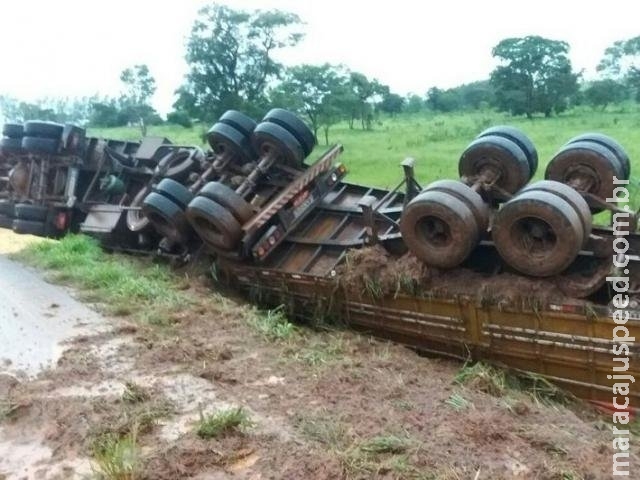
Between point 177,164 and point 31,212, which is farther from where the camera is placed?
point 31,212

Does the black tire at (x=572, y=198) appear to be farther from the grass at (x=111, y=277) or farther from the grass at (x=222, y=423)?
the grass at (x=111, y=277)

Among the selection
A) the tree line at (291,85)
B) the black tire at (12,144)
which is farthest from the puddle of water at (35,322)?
the tree line at (291,85)

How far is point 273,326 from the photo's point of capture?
18.8ft

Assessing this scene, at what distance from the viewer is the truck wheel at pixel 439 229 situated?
5184 millimetres

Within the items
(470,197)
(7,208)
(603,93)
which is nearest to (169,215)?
(470,197)

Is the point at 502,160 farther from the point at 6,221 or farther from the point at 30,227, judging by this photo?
the point at 6,221

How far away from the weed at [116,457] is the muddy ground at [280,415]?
1.0 inches

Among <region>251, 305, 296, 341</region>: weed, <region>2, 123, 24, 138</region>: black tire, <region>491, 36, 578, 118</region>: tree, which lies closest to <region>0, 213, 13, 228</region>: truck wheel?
<region>2, 123, 24, 138</region>: black tire

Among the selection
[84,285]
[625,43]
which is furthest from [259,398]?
[625,43]

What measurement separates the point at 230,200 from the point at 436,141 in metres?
12.7

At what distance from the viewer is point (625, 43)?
109 ft

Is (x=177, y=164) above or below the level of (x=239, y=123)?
below

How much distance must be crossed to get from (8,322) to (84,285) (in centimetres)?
123

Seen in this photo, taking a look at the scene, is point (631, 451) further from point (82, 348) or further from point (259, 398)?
point (82, 348)
